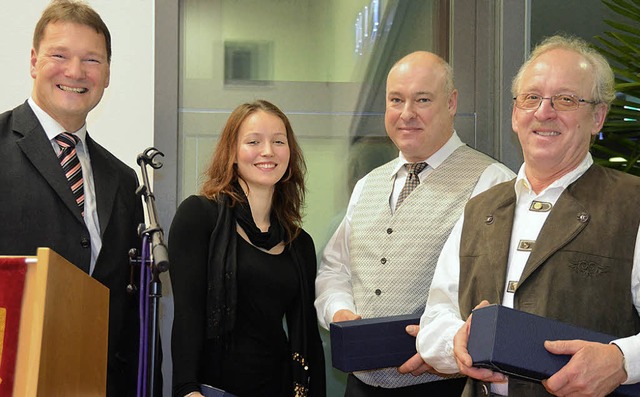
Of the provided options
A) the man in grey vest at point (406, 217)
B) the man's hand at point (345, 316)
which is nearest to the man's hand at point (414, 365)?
the man in grey vest at point (406, 217)

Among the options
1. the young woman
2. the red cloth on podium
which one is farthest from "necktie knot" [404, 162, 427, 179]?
the red cloth on podium

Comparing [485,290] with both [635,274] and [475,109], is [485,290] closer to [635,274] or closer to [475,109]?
[635,274]

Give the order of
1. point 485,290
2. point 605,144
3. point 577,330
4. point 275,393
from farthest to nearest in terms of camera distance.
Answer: point 605,144
point 275,393
point 485,290
point 577,330

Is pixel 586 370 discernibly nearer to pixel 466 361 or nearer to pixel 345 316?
pixel 466 361

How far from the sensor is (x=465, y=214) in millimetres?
2699

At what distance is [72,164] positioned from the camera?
2834 millimetres

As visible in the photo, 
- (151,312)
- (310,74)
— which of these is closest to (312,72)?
(310,74)

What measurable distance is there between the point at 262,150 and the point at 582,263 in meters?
1.30

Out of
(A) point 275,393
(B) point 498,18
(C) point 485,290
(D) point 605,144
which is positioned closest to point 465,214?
(C) point 485,290

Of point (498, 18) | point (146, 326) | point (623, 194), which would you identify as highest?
point (498, 18)

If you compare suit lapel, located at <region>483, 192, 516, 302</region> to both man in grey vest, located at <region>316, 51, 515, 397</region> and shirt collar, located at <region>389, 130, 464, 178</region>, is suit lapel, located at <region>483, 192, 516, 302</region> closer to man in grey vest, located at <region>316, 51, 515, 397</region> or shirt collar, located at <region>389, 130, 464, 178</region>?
man in grey vest, located at <region>316, 51, 515, 397</region>

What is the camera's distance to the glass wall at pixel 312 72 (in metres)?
3.95

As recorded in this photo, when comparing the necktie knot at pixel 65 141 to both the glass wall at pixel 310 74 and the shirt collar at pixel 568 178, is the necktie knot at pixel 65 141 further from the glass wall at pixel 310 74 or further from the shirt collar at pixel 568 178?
the shirt collar at pixel 568 178

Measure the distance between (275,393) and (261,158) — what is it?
83 centimetres
